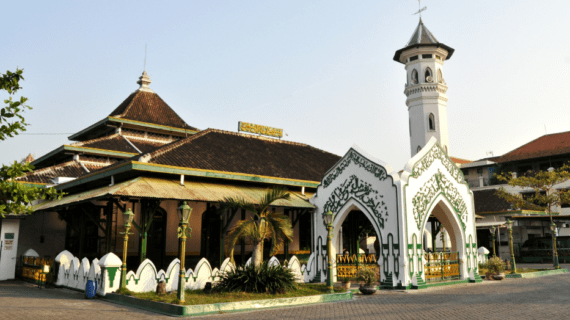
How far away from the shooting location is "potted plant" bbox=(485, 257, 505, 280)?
64.0 ft

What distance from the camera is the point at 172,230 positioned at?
2080 cm

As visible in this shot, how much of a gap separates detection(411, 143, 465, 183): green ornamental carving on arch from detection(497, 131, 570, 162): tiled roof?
2984 cm

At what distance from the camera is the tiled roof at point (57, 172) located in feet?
77.6

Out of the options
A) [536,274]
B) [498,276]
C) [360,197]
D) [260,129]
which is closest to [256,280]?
[360,197]

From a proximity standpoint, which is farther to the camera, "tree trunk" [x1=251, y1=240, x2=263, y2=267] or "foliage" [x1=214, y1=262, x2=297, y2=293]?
"tree trunk" [x1=251, y1=240, x2=263, y2=267]

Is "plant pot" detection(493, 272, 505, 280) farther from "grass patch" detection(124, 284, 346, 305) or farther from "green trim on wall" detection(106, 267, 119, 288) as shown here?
"green trim on wall" detection(106, 267, 119, 288)

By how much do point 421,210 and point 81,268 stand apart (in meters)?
12.0

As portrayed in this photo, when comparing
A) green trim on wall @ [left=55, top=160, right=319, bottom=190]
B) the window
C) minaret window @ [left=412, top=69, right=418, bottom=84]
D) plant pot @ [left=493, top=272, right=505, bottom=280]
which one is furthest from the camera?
minaret window @ [left=412, top=69, right=418, bottom=84]

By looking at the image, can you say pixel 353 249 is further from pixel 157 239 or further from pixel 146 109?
pixel 146 109

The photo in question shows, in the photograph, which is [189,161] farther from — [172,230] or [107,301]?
[107,301]

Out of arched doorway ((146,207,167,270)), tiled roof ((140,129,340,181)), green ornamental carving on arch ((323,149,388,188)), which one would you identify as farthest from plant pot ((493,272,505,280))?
arched doorway ((146,207,167,270))

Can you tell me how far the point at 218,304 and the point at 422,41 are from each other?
33.8 meters

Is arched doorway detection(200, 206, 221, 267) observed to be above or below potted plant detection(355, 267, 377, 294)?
above

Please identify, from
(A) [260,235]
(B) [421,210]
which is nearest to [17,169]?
(A) [260,235]
